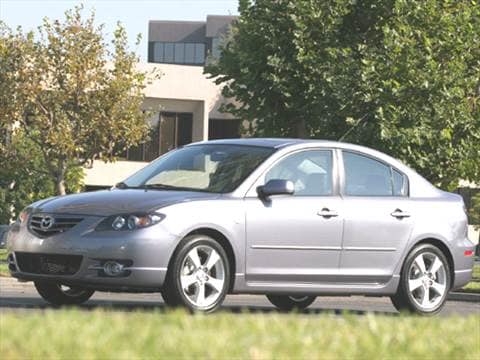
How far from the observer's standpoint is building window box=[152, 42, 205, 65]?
11088 centimetres

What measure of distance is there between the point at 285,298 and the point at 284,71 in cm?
1510

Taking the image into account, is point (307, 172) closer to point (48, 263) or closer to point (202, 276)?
point (202, 276)

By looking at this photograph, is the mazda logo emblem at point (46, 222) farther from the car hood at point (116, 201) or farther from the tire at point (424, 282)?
the tire at point (424, 282)

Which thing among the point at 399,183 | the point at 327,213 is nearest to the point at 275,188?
the point at 327,213

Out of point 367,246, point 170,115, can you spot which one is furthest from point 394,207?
point 170,115

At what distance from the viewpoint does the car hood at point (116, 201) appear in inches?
472

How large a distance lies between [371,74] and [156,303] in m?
14.7

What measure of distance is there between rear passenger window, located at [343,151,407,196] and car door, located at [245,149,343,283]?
22 cm

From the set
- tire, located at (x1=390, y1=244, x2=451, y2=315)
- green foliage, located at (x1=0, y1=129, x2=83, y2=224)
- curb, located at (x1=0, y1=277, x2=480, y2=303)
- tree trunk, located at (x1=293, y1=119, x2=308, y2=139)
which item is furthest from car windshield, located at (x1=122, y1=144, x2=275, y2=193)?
green foliage, located at (x1=0, y1=129, x2=83, y2=224)

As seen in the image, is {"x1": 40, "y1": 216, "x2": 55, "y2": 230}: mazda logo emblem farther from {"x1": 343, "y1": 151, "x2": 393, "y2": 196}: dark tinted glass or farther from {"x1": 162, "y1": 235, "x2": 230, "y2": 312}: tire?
{"x1": 343, "y1": 151, "x2": 393, "y2": 196}: dark tinted glass

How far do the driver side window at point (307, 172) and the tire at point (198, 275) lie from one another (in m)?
1.13

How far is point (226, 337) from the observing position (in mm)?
7426

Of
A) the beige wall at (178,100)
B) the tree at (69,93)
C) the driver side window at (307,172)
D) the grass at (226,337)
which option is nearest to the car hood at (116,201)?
the driver side window at (307,172)

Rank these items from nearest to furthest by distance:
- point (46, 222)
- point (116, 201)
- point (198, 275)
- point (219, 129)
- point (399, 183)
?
point (198, 275)
point (116, 201)
point (46, 222)
point (399, 183)
point (219, 129)
